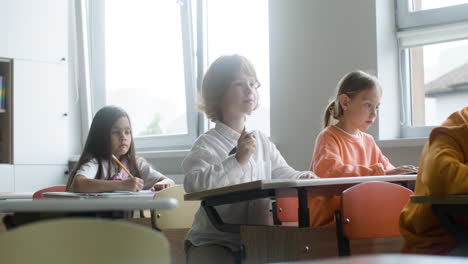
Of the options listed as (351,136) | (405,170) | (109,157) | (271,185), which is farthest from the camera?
(109,157)

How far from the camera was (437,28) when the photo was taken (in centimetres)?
361

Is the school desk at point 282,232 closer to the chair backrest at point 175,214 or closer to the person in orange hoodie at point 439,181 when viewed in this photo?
the person in orange hoodie at point 439,181

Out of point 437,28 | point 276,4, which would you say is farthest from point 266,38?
point 437,28

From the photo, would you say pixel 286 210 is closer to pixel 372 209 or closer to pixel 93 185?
pixel 372 209

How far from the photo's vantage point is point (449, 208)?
176cm

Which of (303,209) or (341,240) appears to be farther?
(341,240)

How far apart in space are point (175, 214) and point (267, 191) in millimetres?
862

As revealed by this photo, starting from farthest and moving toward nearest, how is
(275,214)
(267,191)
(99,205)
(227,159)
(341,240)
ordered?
(275,214) → (227,159) → (341,240) → (267,191) → (99,205)

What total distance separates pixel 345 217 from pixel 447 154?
0.58 meters

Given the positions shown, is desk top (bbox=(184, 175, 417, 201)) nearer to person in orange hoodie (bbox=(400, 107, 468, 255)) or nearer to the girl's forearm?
person in orange hoodie (bbox=(400, 107, 468, 255))

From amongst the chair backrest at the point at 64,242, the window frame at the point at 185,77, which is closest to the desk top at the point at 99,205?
the chair backrest at the point at 64,242

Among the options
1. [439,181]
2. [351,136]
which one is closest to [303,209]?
[439,181]

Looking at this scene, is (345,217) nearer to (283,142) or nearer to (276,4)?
(283,142)

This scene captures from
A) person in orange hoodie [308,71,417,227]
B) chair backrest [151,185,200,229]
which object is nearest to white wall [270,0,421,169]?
person in orange hoodie [308,71,417,227]
